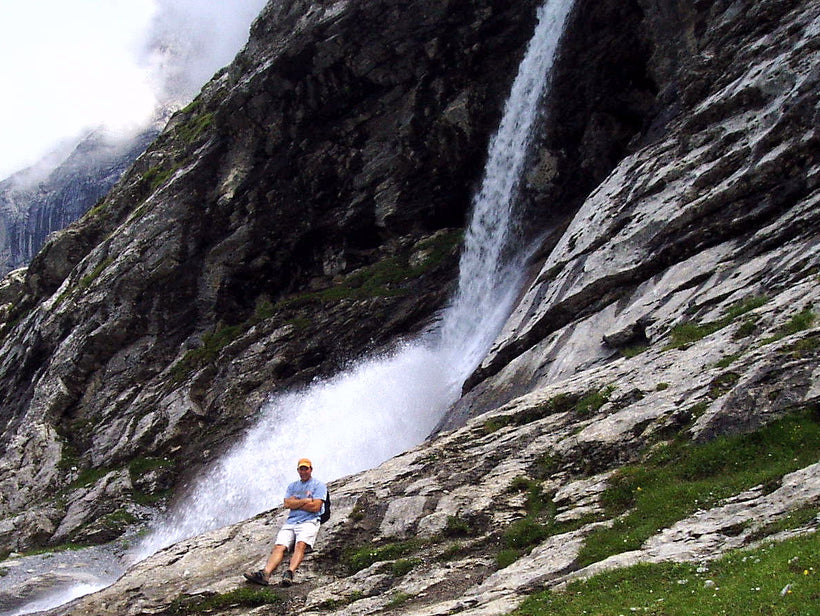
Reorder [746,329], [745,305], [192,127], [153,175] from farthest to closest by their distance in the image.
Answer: [192,127], [153,175], [745,305], [746,329]

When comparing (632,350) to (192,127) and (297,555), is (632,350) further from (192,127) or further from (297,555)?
(192,127)

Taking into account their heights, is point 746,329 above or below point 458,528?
above

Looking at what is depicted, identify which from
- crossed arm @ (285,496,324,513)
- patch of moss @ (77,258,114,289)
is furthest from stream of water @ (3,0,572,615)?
patch of moss @ (77,258,114,289)

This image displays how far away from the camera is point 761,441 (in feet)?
40.7

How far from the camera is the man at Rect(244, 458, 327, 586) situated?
14.4 metres

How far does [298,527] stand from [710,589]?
9618 millimetres

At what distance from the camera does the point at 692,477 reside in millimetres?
12609

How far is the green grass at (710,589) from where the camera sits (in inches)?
302

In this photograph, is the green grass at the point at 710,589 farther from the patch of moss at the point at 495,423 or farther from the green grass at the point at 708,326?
the green grass at the point at 708,326

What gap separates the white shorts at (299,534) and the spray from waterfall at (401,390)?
59.7 ft

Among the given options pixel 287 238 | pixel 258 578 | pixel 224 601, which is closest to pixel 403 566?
pixel 258 578

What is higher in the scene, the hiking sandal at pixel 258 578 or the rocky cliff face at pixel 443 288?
the rocky cliff face at pixel 443 288

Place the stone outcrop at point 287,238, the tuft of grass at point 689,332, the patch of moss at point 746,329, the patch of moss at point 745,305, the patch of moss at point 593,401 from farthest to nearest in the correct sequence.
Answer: the stone outcrop at point 287,238, the tuft of grass at point 689,332, the patch of moss at point 745,305, the patch of moss at point 593,401, the patch of moss at point 746,329

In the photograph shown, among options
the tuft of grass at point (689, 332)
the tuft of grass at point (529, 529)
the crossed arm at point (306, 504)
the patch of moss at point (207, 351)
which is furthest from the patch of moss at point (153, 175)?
the tuft of grass at point (529, 529)
